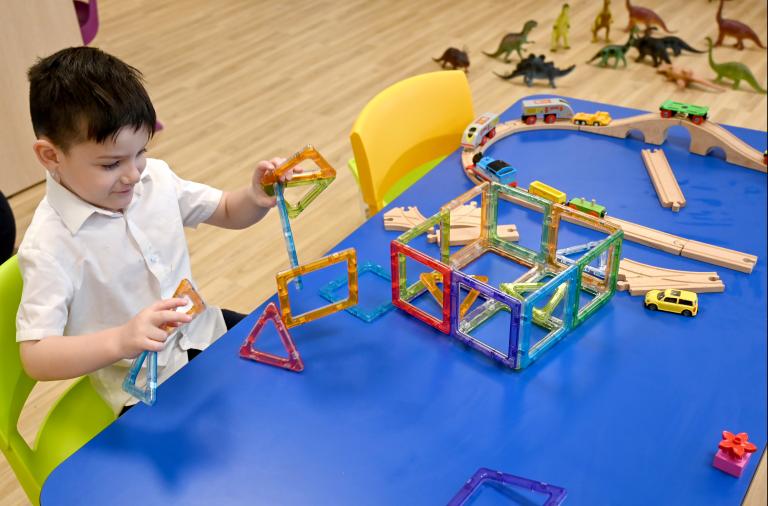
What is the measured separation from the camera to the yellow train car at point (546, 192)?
116 centimetres

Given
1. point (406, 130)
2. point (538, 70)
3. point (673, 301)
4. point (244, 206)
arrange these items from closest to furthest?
point (673, 301) → point (244, 206) → point (406, 130) → point (538, 70)

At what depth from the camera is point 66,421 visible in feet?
3.60

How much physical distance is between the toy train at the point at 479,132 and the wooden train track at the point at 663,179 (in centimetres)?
27

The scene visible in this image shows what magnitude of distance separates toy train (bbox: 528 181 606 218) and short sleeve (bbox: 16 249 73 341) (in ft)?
2.29

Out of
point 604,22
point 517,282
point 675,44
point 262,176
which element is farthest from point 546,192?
point 604,22

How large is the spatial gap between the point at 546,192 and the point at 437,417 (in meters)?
0.47

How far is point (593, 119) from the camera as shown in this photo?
4.61 ft

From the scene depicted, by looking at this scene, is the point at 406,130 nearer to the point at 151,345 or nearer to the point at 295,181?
the point at 295,181

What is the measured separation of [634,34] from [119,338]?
122 inches

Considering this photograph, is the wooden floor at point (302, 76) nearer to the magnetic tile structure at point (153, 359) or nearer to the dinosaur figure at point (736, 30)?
the dinosaur figure at point (736, 30)

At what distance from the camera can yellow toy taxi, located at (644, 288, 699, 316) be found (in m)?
0.98

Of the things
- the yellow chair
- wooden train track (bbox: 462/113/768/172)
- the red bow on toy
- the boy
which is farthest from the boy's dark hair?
the red bow on toy

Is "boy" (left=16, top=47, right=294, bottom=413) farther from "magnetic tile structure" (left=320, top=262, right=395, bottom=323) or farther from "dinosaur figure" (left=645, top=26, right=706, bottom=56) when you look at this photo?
"dinosaur figure" (left=645, top=26, right=706, bottom=56)

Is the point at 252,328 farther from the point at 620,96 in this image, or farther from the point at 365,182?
the point at 620,96
